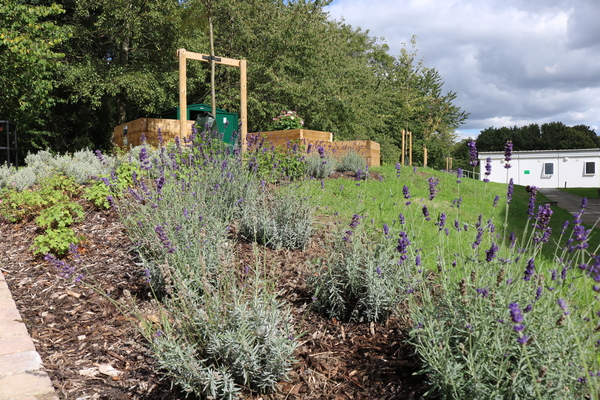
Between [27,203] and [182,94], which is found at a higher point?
[182,94]

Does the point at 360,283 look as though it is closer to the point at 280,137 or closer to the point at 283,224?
the point at 283,224

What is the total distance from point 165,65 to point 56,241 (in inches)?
503

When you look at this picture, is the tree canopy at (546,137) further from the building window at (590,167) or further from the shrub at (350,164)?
the shrub at (350,164)

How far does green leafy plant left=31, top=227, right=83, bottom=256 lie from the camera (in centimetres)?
383

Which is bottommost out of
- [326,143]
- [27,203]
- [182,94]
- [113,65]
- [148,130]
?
[27,203]

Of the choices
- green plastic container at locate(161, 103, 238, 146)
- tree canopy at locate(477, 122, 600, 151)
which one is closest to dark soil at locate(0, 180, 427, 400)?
green plastic container at locate(161, 103, 238, 146)

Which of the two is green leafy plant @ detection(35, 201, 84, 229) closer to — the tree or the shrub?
the shrub

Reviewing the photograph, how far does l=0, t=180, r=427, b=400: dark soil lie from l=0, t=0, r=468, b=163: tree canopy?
375 inches

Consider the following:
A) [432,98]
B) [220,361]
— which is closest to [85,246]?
[220,361]

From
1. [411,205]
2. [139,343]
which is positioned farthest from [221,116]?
[139,343]

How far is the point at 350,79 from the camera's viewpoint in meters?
18.6

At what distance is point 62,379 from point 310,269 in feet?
5.63

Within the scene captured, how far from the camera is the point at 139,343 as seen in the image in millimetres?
2594

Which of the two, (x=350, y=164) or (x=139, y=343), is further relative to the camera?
(x=350, y=164)
